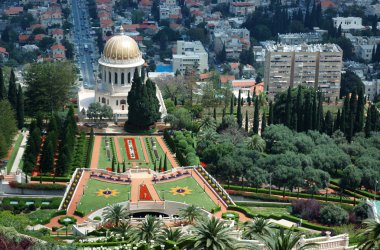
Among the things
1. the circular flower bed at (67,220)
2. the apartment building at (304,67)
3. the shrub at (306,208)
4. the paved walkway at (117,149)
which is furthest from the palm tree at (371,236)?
the apartment building at (304,67)

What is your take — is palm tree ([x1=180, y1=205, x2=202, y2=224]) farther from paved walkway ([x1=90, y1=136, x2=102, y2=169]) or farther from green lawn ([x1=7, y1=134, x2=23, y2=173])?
green lawn ([x1=7, y1=134, x2=23, y2=173])

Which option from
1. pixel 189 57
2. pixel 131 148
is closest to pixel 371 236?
pixel 131 148

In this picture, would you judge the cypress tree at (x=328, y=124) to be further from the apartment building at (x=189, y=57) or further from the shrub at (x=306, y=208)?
the apartment building at (x=189, y=57)

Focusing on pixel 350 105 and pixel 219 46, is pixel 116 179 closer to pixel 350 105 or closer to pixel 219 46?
pixel 350 105

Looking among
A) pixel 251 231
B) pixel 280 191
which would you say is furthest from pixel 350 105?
pixel 251 231

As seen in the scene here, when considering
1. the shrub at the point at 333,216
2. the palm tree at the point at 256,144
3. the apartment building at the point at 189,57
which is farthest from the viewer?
the apartment building at the point at 189,57

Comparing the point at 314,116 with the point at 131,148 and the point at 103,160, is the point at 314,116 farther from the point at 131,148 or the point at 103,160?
the point at 103,160

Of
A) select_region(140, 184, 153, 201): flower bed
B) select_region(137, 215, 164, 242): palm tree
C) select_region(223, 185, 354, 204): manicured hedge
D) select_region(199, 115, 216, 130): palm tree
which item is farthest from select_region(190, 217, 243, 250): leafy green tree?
select_region(199, 115, 216, 130): palm tree

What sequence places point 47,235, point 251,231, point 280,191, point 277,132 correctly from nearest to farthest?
1. point 251,231
2. point 47,235
3. point 280,191
4. point 277,132
